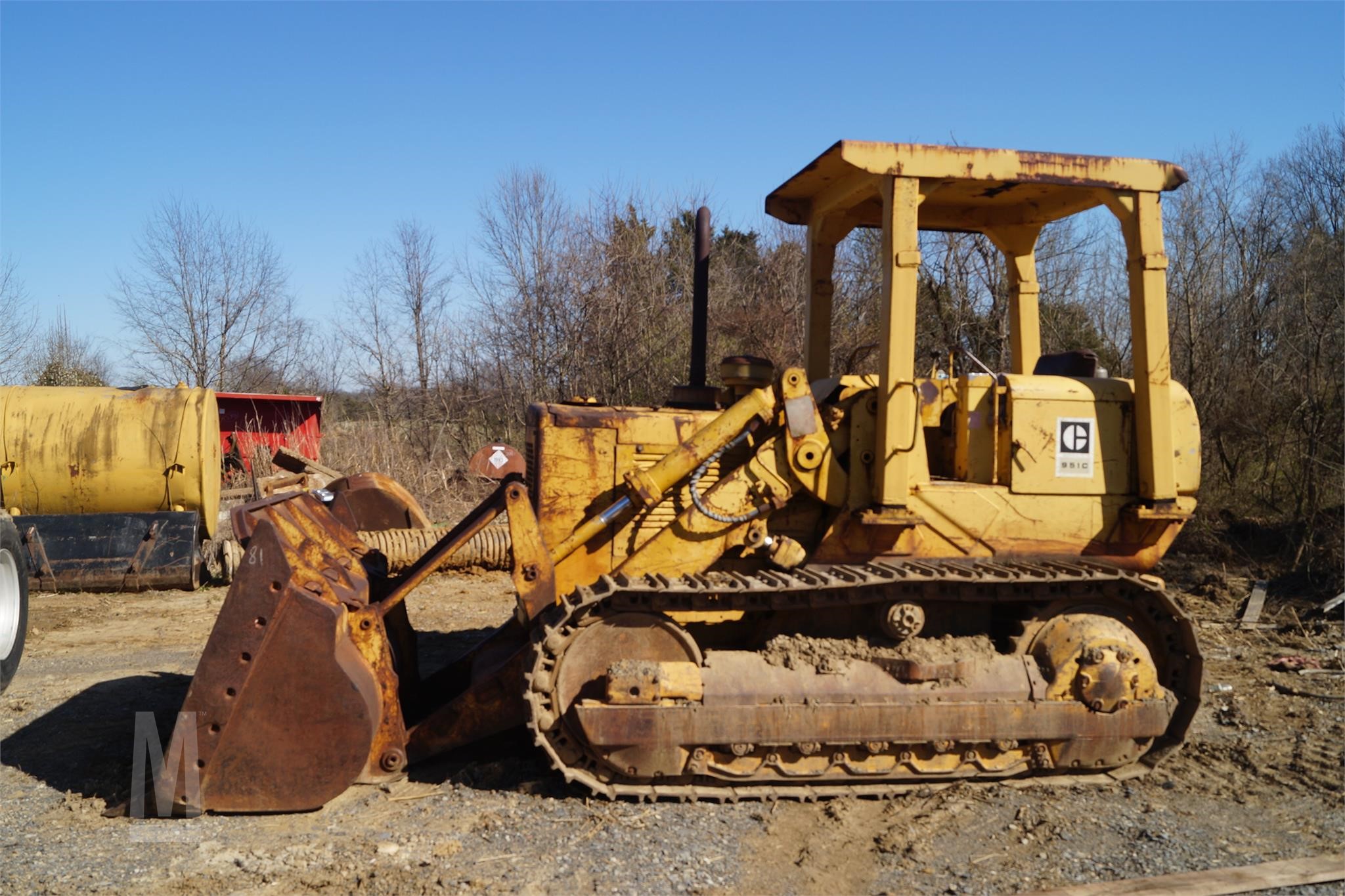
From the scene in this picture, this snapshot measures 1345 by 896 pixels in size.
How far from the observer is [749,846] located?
4219mm

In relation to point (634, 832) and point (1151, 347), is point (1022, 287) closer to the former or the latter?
point (1151, 347)

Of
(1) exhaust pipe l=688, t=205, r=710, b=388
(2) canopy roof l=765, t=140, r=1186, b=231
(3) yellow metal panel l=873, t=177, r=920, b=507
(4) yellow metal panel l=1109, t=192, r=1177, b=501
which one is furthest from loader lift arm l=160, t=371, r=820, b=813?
(4) yellow metal panel l=1109, t=192, r=1177, b=501

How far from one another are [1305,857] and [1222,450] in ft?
30.7

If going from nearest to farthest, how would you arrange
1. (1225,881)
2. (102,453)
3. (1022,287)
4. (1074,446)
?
1. (1225,881)
2. (1074,446)
3. (1022,287)
4. (102,453)

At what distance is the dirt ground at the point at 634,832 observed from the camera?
3916 millimetres

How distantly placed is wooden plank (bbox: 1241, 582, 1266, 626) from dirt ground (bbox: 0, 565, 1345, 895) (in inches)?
120

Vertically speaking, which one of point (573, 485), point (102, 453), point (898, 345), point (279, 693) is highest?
point (898, 345)

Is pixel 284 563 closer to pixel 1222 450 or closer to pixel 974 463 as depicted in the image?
pixel 974 463

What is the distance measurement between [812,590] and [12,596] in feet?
17.9

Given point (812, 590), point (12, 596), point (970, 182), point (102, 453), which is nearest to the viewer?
point (812, 590)

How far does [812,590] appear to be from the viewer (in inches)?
187

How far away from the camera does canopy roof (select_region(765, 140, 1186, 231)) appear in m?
4.80

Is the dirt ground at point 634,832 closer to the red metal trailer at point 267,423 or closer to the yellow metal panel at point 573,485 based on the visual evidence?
the yellow metal panel at point 573,485

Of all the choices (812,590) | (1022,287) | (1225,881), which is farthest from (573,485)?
(1225,881)
